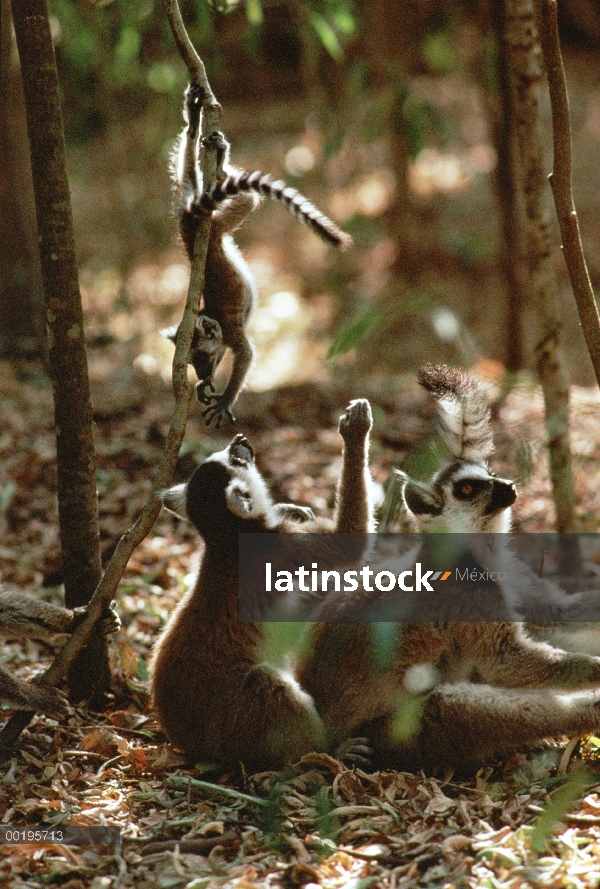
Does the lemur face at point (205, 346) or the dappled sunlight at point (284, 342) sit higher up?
the dappled sunlight at point (284, 342)

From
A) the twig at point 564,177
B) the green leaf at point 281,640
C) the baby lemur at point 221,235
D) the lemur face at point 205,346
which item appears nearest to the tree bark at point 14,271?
the baby lemur at point 221,235

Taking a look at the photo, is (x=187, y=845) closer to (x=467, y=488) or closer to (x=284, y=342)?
(x=467, y=488)

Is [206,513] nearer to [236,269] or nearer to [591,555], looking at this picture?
[236,269]

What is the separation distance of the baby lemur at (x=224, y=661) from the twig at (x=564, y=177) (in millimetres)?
1625

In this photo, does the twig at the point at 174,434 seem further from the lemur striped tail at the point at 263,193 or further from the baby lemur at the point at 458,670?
the baby lemur at the point at 458,670

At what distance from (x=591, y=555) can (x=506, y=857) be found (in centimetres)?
325

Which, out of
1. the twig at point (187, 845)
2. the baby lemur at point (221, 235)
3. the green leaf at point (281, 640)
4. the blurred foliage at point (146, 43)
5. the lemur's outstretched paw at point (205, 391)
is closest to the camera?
the twig at point (187, 845)

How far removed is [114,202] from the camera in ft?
55.8

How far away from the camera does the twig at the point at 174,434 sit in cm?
378

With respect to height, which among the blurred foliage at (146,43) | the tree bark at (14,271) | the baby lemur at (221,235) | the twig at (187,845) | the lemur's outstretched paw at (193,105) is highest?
the blurred foliage at (146,43)

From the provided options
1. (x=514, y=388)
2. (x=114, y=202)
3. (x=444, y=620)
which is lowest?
(x=444, y=620)

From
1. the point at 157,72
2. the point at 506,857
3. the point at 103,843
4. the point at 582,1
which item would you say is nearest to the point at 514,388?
the point at 506,857

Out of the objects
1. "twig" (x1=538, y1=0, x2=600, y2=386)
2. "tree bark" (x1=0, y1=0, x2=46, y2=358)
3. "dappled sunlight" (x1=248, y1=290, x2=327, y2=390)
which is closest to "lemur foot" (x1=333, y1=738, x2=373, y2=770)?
"twig" (x1=538, y1=0, x2=600, y2=386)

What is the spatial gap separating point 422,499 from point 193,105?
208cm
